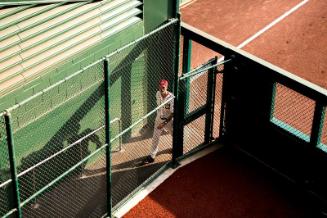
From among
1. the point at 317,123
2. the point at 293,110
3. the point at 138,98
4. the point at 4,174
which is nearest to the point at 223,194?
the point at 317,123

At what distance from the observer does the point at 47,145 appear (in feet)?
37.7

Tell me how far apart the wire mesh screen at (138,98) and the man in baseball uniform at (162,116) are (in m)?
0.03

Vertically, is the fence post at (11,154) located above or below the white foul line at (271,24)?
above

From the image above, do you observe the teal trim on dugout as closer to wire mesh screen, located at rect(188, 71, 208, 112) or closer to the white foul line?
wire mesh screen, located at rect(188, 71, 208, 112)

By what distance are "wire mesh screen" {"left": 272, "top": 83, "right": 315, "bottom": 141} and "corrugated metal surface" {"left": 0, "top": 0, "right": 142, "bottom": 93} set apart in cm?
353

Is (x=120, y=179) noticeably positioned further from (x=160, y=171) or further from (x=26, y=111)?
(x=26, y=111)

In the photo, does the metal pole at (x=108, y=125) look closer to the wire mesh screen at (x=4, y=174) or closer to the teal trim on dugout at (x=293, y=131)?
the wire mesh screen at (x=4, y=174)

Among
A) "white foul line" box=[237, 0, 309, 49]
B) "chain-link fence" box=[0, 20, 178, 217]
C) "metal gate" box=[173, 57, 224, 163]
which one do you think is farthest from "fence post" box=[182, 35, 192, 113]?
"white foul line" box=[237, 0, 309, 49]

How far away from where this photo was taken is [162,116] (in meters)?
12.3

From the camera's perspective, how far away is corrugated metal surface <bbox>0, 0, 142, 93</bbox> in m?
10.3

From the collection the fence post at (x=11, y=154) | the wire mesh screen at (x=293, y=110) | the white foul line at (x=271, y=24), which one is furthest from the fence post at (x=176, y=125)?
the white foul line at (x=271, y=24)

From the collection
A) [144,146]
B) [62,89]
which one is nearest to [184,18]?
[144,146]

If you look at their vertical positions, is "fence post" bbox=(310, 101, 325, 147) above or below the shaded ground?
above

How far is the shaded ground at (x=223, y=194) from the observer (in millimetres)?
11617
